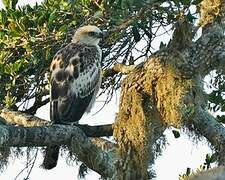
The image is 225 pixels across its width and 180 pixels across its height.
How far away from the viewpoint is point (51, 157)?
4.79 metres

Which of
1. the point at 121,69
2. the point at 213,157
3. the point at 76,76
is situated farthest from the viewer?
the point at 76,76

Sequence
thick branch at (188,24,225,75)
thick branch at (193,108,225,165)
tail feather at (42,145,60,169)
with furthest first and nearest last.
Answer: tail feather at (42,145,60,169) < thick branch at (193,108,225,165) < thick branch at (188,24,225,75)

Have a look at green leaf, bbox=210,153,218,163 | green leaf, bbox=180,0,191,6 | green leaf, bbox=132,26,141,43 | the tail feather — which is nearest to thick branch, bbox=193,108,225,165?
green leaf, bbox=210,153,218,163

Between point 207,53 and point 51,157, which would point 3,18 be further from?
point 207,53

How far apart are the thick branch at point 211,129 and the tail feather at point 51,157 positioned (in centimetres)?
102

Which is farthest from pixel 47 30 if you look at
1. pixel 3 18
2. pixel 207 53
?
pixel 207 53

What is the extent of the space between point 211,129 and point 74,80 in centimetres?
215

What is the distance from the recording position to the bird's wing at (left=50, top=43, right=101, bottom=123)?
5.76m

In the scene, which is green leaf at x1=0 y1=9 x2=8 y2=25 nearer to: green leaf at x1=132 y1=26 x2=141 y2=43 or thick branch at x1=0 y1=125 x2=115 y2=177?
green leaf at x1=132 y1=26 x2=141 y2=43

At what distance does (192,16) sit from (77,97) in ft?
5.83

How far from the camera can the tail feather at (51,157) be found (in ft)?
15.5

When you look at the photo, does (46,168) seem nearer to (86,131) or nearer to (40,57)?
(86,131)

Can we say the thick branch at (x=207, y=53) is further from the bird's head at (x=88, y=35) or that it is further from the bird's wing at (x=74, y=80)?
the bird's wing at (x=74, y=80)

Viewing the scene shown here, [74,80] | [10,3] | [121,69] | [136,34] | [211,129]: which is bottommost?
[211,129]
